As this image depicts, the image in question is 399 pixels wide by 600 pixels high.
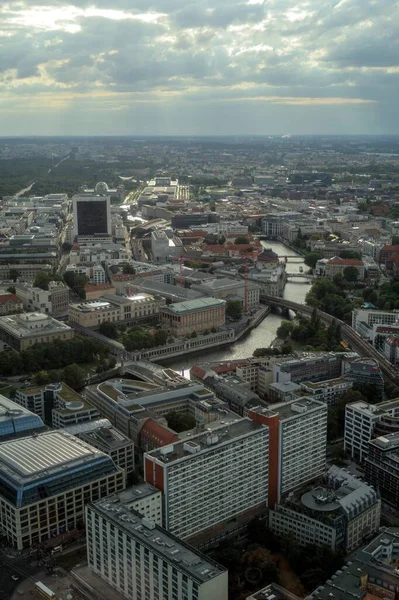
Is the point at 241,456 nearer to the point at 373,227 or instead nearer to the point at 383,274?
the point at 383,274

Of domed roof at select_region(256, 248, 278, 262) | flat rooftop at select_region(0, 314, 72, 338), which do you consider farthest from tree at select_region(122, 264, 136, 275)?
flat rooftop at select_region(0, 314, 72, 338)

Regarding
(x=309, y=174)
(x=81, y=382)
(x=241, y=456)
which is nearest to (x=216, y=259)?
(x=81, y=382)

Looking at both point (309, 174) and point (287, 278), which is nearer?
point (287, 278)

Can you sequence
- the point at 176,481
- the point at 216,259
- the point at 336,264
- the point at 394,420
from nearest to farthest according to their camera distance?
the point at 176,481
the point at 394,420
the point at 336,264
the point at 216,259

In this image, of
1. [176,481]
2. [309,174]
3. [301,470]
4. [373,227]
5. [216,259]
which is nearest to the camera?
[176,481]

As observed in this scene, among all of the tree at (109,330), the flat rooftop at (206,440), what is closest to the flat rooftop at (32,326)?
the tree at (109,330)
